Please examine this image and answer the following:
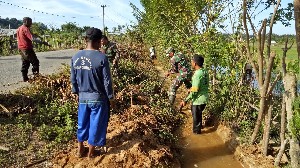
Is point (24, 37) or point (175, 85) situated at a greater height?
point (24, 37)

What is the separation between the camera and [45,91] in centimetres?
696

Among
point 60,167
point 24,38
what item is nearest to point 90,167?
point 60,167

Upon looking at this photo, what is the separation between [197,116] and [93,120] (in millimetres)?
3074

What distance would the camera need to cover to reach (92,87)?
428 cm

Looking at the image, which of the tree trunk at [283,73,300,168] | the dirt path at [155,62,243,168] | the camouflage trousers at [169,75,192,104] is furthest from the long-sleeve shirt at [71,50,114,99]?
the camouflage trousers at [169,75,192,104]

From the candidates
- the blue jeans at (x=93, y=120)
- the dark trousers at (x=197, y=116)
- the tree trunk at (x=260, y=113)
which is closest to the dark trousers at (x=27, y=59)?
the blue jeans at (x=93, y=120)

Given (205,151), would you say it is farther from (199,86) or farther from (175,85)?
(175,85)

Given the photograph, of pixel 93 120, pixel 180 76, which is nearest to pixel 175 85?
pixel 180 76

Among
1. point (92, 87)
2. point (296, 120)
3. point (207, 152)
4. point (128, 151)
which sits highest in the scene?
point (92, 87)

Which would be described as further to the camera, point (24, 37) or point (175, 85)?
point (175, 85)

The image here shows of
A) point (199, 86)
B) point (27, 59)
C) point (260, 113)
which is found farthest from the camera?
point (27, 59)

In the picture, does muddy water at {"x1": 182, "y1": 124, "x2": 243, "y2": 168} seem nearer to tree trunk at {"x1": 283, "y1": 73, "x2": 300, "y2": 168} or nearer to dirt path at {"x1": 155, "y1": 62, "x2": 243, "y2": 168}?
dirt path at {"x1": 155, "y1": 62, "x2": 243, "y2": 168}

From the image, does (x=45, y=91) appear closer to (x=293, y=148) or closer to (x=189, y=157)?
(x=189, y=157)

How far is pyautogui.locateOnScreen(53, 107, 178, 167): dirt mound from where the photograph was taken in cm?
457
